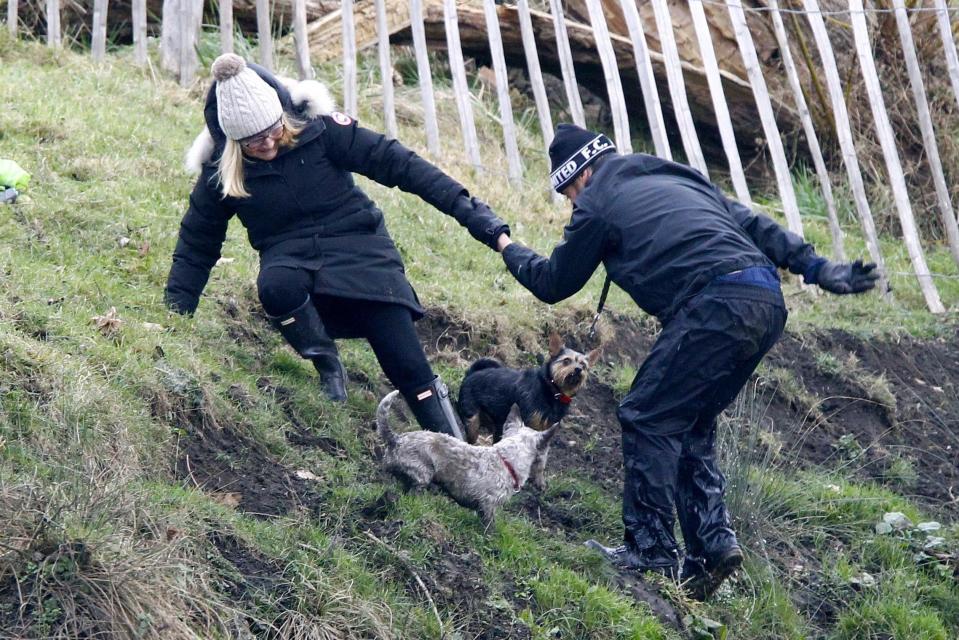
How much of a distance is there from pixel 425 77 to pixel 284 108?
14.1 feet

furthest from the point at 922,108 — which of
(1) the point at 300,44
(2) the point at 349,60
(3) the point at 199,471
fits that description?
(3) the point at 199,471

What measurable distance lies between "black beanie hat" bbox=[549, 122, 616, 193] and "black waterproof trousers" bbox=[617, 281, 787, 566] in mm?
808

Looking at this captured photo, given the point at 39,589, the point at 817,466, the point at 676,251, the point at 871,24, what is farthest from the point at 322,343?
the point at 871,24

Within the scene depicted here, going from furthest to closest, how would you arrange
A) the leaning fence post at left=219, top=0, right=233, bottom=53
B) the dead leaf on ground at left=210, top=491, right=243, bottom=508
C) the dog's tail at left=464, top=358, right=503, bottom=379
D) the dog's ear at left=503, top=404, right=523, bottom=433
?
the leaning fence post at left=219, top=0, right=233, bottom=53
the dog's tail at left=464, top=358, right=503, bottom=379
the dog's ear at left=503, top=404, right=523, bottom=433
the dead leaf on ground at left=210, top=491, right=243, bottom=508

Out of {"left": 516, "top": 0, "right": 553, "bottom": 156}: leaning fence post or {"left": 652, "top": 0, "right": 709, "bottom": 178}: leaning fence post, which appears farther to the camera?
{"left": 516, "top": 0, "right": 553, "bottom": 156}: leaning fence post

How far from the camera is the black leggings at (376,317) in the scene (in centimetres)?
593

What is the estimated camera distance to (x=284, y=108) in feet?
19.4

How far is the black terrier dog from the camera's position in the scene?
6.55 m

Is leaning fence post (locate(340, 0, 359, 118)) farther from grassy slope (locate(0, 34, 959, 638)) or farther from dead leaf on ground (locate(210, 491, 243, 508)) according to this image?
dead leaf on ground (locate(210, 491, 243, 508))

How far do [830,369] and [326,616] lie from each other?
497 cm

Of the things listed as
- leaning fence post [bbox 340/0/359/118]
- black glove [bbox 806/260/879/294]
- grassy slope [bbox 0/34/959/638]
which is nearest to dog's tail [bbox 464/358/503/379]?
grassy slope [bbox 0/34/959/638]

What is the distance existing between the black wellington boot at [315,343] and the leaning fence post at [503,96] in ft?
13.7

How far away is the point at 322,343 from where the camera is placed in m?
6.15

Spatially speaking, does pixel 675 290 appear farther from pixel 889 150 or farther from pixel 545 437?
pixel 889 150
